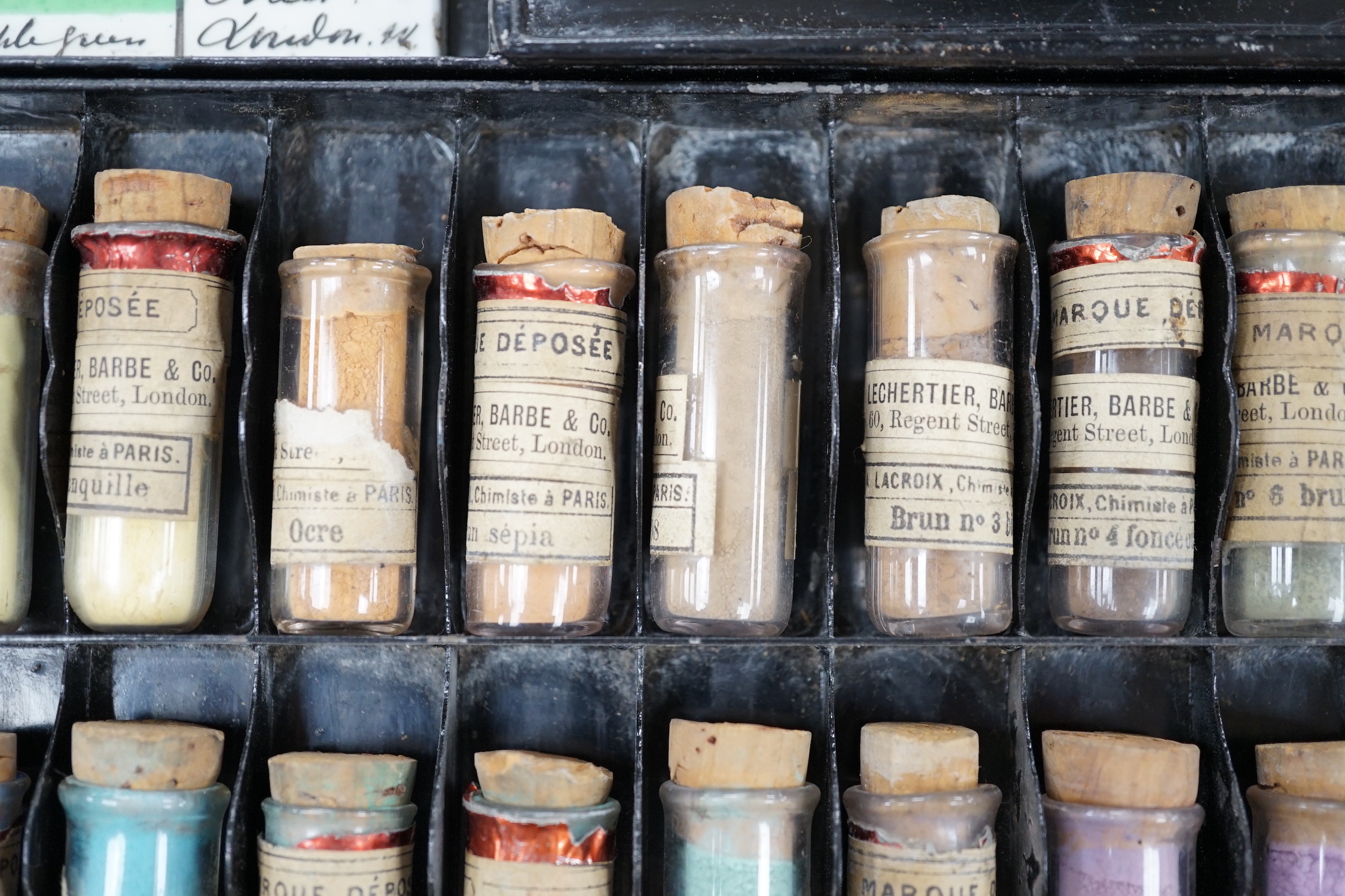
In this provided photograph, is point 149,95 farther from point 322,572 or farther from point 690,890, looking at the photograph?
point 690,890

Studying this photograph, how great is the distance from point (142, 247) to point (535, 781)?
592mm

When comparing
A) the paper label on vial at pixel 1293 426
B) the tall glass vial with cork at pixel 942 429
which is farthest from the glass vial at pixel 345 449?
the paper label on vial at pixel 1293 426

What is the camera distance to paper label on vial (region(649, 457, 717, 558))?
3.23 feet

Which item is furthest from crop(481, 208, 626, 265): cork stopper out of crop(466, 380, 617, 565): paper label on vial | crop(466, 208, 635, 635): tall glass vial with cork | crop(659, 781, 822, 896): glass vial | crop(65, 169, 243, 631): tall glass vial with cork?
crop(659, 781, 822, 896): glass vial

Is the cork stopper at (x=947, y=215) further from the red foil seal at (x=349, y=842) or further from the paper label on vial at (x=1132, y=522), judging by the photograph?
the red foil seal at (x=349, y=842)

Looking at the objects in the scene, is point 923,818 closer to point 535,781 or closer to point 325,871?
point 535,781

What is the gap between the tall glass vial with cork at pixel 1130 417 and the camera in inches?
39.5

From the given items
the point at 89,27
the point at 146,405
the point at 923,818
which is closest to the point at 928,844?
the point at 923,818

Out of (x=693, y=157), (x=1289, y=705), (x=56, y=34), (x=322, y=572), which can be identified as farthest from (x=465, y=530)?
(x=1289, y=705)

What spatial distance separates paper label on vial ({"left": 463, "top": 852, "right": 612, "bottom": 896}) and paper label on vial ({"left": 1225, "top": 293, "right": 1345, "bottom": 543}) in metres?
0.65

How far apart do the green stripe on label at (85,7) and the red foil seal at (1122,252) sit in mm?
864

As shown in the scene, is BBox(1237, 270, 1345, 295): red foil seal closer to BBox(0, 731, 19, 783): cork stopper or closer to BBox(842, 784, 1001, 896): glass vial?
BBox(842, 784, 1001, 896): glass vial

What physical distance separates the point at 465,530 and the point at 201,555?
24cm

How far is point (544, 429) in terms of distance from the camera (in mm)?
995
